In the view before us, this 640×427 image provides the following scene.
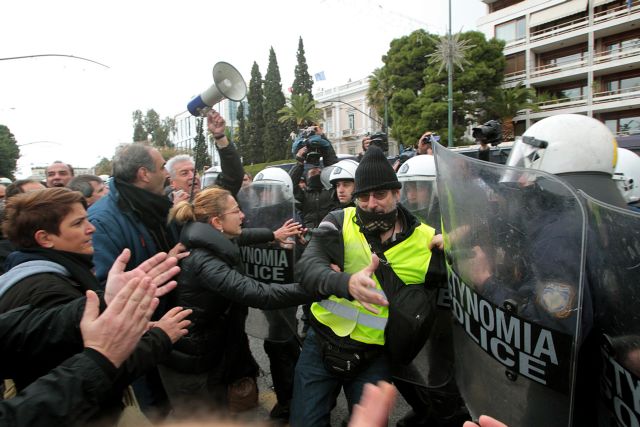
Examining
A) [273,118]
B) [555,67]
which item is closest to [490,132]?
[555,67]

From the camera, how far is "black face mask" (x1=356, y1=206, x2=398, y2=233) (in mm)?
1992

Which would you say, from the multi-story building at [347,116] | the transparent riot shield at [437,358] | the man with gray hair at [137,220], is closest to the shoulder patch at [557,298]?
the transparent riot shield at [437,358]

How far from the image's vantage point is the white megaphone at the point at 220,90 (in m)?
3.04

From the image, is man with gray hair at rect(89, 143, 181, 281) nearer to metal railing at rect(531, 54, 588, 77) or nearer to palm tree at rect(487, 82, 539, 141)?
palm tree at rect(487, 82, 539, 141)

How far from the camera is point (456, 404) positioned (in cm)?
242

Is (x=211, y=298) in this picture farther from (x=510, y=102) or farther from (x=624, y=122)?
(x=624, y=122)

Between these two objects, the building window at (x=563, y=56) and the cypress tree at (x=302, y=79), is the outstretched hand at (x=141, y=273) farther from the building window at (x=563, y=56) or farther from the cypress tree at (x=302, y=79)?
the cypress tree at (x=302, y=79)

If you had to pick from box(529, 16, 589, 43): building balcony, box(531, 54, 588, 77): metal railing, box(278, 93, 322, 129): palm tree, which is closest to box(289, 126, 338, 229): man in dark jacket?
box(531, 54, 588, 77): metal railing

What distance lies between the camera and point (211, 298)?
2.23 metres

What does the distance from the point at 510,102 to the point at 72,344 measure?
3578cm

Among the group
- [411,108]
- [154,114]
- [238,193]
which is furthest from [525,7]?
[154,114]

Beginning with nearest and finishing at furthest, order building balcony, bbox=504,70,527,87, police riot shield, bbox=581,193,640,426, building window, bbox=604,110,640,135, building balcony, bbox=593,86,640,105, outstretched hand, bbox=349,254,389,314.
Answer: police riot shield, bbox=581,193,640,426, outstretched hand, bbox=349,254,389,314, building balcony, bbox=593,86,640,105, building window, bbox=604,110,640,135, building balcony, bbox=504,70,527,87

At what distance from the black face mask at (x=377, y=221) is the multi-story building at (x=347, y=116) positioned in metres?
50.6

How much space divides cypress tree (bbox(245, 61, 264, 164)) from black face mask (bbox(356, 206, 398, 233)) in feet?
181
